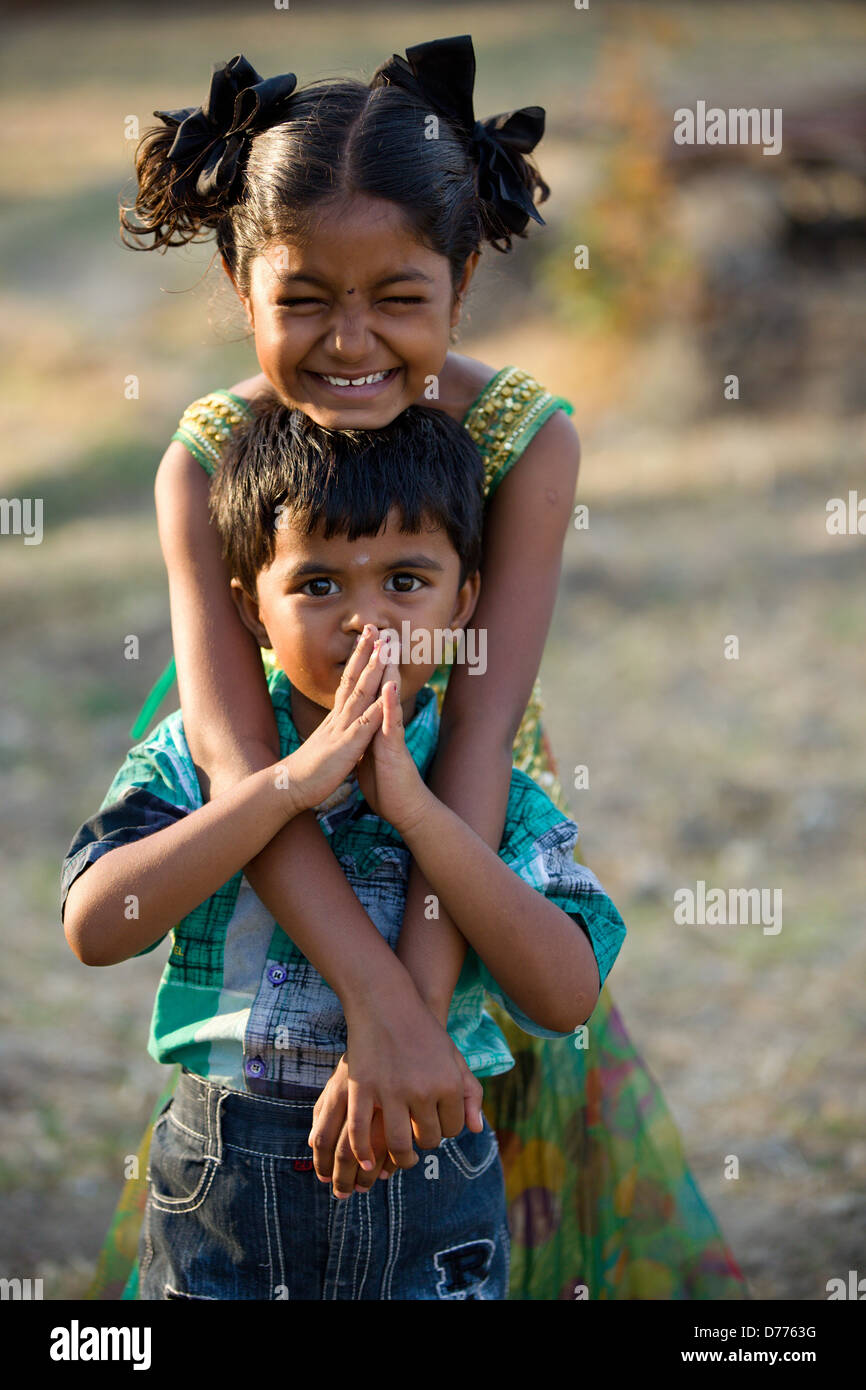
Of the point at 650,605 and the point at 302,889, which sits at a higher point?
the point at 650,605

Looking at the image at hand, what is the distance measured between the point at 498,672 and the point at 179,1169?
770mm

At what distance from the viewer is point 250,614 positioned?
187 centimetres

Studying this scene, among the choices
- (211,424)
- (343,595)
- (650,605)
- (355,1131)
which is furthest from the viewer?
(650,605)

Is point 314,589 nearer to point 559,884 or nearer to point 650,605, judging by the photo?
point 559,884

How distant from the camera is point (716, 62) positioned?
1367 centimetres

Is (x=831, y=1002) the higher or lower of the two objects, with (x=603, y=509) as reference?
lower

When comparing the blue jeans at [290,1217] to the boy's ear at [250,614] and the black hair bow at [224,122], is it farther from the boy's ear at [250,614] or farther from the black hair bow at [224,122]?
the black hair bow at [224,122]

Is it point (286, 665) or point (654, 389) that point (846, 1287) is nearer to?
point (286, 665)

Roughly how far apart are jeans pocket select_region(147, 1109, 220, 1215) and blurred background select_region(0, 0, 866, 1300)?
104 centimetres

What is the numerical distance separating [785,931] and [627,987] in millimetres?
510

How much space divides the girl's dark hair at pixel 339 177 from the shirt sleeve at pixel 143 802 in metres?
0.61

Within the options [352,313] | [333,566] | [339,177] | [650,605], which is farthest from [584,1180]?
[650,605]

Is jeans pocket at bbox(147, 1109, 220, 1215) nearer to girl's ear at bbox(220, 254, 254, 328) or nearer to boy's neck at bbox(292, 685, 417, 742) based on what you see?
boy's neck at bbox(292, 685, 417, 742)
